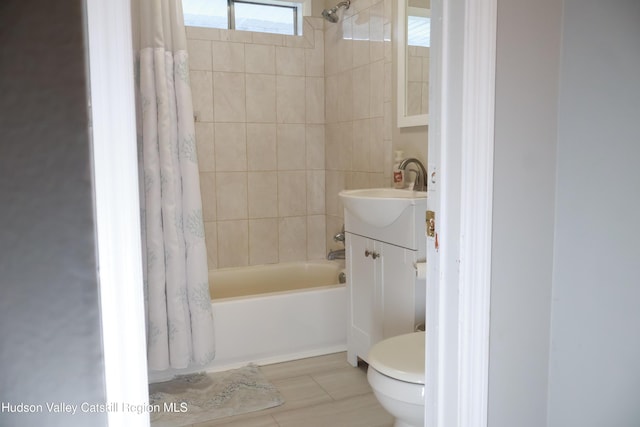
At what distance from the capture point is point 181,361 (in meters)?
2.42

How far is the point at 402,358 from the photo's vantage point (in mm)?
1828

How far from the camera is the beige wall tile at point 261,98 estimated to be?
347 cm

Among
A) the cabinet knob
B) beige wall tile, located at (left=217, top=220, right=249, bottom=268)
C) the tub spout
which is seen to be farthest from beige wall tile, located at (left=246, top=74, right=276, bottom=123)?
the cabinet knob

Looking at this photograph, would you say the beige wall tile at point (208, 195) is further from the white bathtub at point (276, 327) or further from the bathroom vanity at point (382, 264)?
the bathroom vanity at point (382, 264)

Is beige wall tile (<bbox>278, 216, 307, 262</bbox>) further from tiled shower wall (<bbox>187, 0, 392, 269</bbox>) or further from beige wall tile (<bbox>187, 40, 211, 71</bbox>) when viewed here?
beige wall tile (<bbox>187, 40, 211, 71</bbox>)

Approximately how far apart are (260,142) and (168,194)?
130 cm

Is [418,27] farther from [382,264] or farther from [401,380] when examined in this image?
[401,380]

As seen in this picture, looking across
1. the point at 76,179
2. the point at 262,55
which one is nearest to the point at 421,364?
the point at 76,179

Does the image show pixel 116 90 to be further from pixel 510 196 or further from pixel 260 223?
pixel 260 223

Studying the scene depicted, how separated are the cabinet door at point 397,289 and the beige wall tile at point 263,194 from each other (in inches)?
52.1

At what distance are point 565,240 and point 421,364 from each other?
681 millimetres

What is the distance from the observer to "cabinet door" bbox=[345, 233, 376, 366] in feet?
8.49

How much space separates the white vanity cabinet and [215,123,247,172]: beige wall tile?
106 cm

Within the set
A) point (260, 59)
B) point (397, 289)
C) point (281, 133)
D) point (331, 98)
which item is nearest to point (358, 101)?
point (331, 98)
